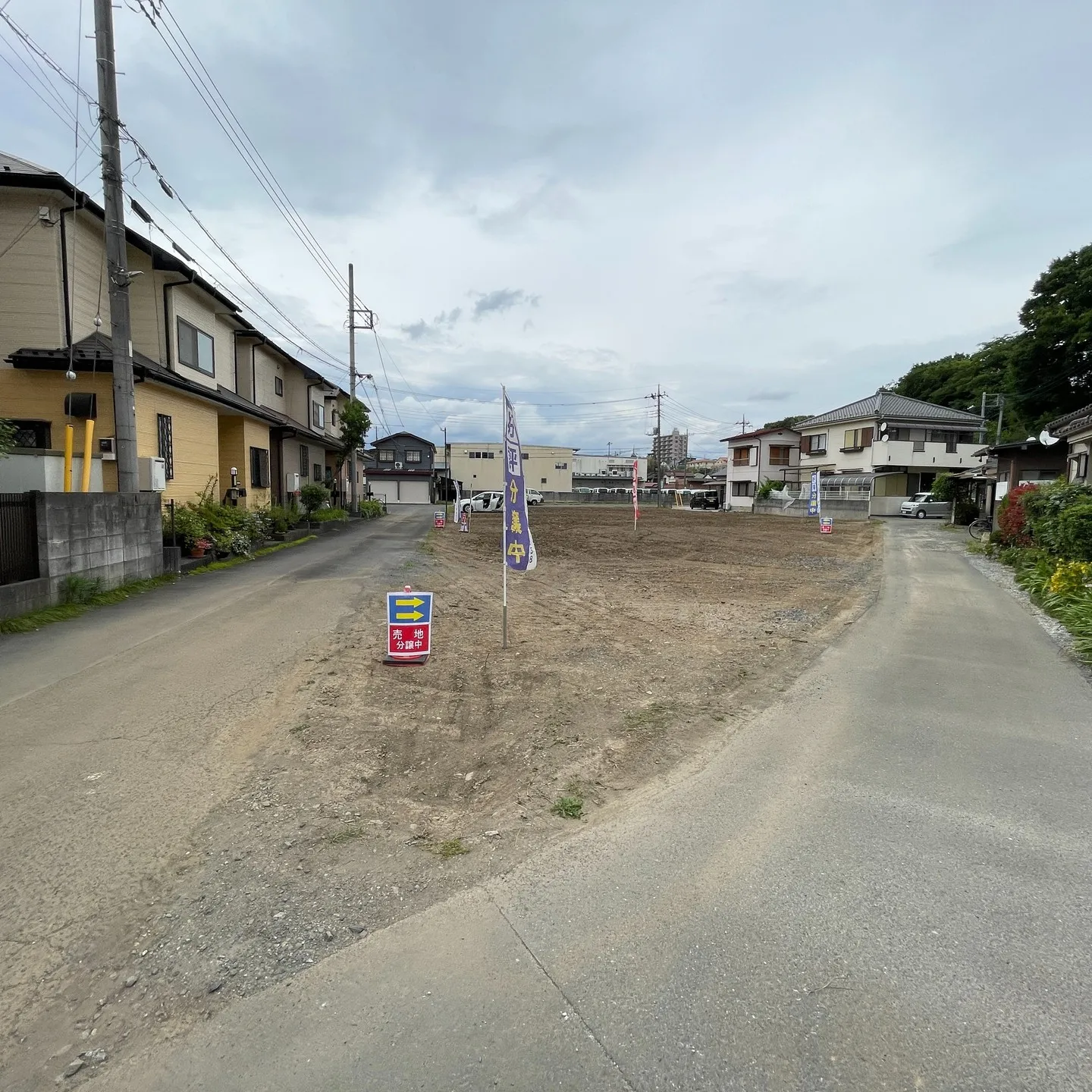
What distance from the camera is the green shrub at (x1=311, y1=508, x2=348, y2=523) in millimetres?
23375

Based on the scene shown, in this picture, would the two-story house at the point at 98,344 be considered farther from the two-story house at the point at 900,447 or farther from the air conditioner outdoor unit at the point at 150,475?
the two-story house at the point at 900,447

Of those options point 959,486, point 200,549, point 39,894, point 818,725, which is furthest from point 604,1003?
point 959,486

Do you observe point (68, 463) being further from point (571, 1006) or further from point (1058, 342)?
point (1058, 342)

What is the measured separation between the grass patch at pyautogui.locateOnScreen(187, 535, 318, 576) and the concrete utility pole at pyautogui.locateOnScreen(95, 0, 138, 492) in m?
2.22

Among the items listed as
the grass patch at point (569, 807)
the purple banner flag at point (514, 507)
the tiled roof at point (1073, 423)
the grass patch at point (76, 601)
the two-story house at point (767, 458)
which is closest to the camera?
the grass patch at point (569, 807)

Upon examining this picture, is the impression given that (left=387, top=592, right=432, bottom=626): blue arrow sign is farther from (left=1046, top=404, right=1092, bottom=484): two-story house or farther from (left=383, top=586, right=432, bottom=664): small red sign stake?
(left=1046, top=404, right=1092, bottom=484): two-story house

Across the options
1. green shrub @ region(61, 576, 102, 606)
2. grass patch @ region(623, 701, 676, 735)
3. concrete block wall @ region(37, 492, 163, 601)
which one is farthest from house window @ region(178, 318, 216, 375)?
grass patch @ region(623, 701, 676, 735)

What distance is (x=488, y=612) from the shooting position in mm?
8836

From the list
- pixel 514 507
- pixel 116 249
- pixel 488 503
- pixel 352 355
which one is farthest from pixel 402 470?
pixel 514 507

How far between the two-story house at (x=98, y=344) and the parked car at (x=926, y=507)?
1340 inches

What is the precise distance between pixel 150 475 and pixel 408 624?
7522 millimetres

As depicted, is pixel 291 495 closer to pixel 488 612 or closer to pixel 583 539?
pixel 583 539

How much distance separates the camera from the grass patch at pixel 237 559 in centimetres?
1203

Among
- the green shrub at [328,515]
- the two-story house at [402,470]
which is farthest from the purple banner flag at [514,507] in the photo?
the two-story house at [402,470]
